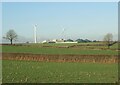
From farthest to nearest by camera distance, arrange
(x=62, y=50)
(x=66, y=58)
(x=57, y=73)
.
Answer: (x=62, y=50)
(x=66, y=58)
(x=57, y=73)

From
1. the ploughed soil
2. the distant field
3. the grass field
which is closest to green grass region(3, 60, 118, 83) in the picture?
the grass field

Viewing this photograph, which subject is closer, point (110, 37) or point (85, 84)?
point (85, 84)

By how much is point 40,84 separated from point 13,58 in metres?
31.1

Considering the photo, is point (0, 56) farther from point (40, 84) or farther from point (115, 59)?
point (40, 84)

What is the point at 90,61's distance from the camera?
1826 inches

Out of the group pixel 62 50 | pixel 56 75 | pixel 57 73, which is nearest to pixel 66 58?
pixel 57 73

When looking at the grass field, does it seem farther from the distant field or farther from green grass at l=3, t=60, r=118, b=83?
the distant field

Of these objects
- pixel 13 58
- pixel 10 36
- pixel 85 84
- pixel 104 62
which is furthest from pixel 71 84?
pixel 10 36

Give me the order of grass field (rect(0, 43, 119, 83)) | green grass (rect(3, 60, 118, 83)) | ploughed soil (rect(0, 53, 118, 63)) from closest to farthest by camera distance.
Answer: green grass (rect(3, 60, 118, 83)) < grass field (rect(0, 43, 119, 83)) < ploughed soil (rect(0, 53, 118, 63))

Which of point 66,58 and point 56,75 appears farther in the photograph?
point 66,58

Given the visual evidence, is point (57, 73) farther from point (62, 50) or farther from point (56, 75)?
point (62, 50)

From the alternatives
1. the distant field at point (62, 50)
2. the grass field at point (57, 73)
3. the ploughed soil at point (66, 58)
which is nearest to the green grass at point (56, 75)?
the grass field at point (57, 73)

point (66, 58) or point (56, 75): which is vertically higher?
point (66, 58)

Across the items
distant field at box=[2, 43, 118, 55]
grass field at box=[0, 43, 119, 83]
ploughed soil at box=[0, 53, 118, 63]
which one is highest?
distant field at box=[2, 43, 118, 55]
